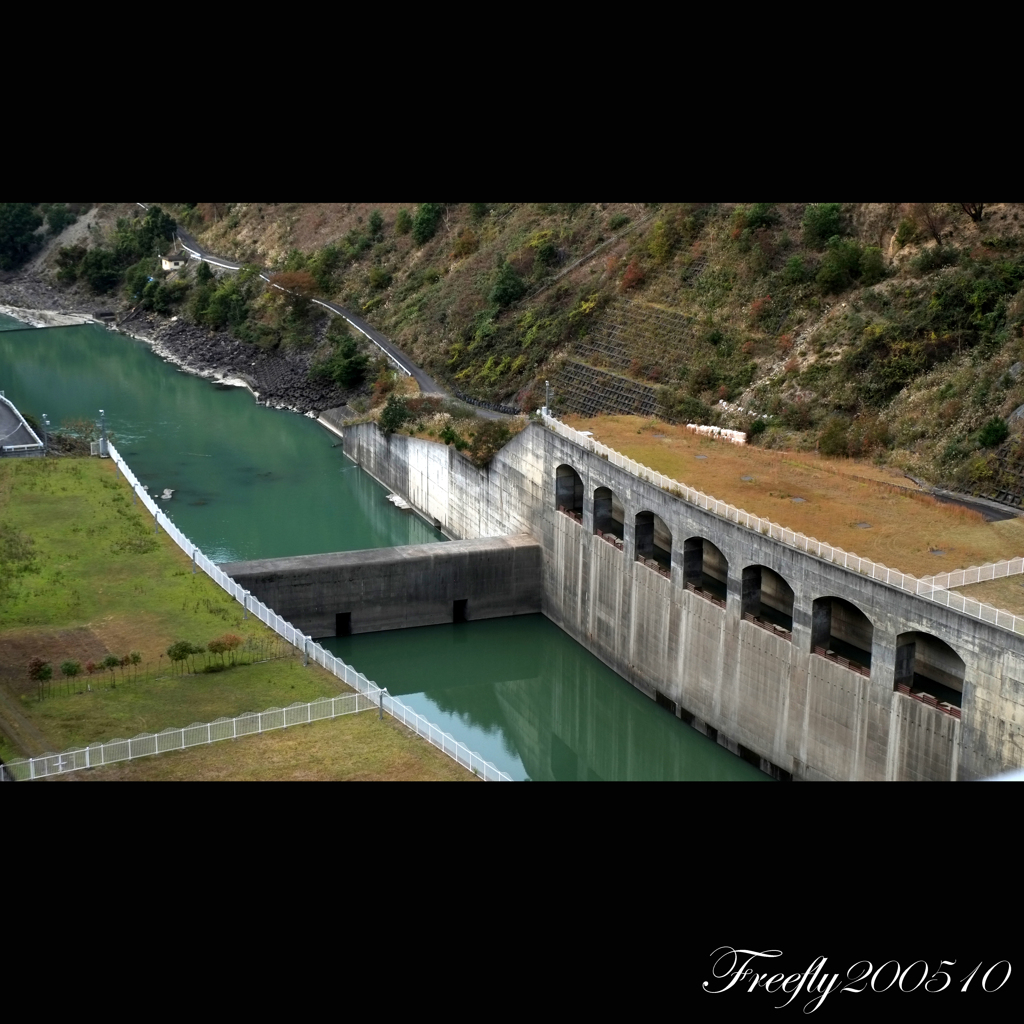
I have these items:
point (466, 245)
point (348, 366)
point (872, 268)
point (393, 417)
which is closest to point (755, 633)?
point (872, 268)

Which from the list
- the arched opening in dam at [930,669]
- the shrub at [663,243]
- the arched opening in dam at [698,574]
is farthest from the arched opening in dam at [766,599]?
the shrub at [663,243]

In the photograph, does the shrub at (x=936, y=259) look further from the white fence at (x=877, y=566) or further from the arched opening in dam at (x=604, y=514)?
the white fence at (x=877, y=566)

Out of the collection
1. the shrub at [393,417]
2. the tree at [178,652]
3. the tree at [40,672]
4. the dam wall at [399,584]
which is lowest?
the dam wall at [399,584]

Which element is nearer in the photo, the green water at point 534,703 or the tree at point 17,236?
the green water at point 534,703

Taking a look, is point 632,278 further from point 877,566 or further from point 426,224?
point 877,566

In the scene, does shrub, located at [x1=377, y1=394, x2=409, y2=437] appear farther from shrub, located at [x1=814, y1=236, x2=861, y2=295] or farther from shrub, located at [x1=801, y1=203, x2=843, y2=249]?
shrub, located at [x1=801, y1=203, x2=843, y2=249]

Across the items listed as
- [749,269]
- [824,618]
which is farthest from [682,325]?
[824,618]
